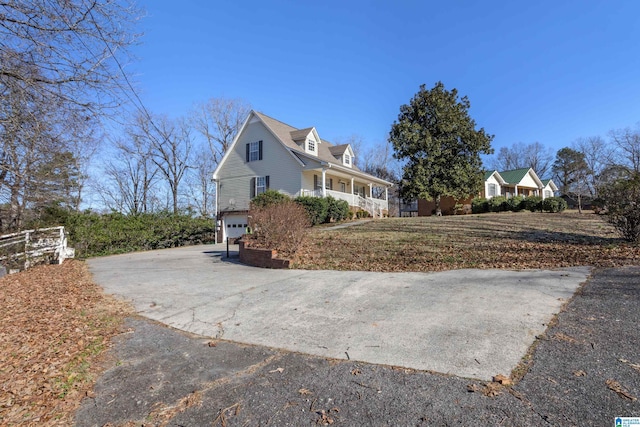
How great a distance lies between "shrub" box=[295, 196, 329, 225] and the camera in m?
17.9

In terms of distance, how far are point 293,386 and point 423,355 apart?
1.34m

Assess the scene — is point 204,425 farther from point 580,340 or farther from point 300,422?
point 580,340

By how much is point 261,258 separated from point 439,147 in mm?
19175

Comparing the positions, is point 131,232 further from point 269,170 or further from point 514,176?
point 514,176

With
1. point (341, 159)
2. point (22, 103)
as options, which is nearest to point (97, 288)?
point (22, 103)

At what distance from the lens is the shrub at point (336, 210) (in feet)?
64.4

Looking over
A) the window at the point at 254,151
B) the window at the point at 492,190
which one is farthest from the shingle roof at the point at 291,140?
the window at the point at 492,190

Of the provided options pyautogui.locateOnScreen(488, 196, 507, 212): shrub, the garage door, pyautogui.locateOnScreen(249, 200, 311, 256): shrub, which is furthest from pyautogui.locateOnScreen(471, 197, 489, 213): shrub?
pyautogui.locateOnScreen(249, 200, 311, 256): shrub

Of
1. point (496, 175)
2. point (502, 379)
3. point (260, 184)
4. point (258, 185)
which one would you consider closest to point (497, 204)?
point (496, 175)

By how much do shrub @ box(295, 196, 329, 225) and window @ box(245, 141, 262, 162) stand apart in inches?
252

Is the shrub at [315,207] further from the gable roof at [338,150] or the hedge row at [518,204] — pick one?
the hedge row at [518,204]

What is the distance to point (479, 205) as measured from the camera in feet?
93.1

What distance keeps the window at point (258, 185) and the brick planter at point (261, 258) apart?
12531 mm

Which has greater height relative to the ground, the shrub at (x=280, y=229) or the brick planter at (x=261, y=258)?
the shrub at (x=280, y=229)
